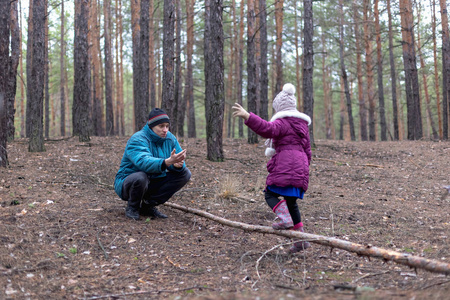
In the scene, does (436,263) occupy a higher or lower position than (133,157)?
lower

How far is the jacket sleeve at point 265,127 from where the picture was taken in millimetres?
3672

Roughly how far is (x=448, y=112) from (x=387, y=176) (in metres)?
11.2

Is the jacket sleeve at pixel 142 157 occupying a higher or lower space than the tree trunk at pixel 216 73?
lower

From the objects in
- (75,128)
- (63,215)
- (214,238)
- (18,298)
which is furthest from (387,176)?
(75,128)

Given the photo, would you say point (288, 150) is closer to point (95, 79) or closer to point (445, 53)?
point (95, 79)

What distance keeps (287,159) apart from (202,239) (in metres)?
1.53

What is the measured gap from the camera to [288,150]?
3926 mm

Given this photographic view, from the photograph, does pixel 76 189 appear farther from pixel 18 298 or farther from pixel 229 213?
pixel 18 298

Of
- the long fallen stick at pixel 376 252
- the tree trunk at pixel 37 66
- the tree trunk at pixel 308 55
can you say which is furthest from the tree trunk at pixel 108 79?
the long fallen stick at pixel 376 252

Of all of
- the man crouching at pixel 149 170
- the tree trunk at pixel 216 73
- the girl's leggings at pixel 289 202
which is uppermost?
the tree trunk at pixel 216 73

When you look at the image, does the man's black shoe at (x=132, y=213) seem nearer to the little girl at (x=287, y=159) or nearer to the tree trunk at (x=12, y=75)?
the little girl at (x=287, y=159)

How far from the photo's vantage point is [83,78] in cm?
1139

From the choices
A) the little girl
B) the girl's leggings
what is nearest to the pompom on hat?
the little girl

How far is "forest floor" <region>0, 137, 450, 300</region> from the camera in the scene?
Answer: 9.86 ft
